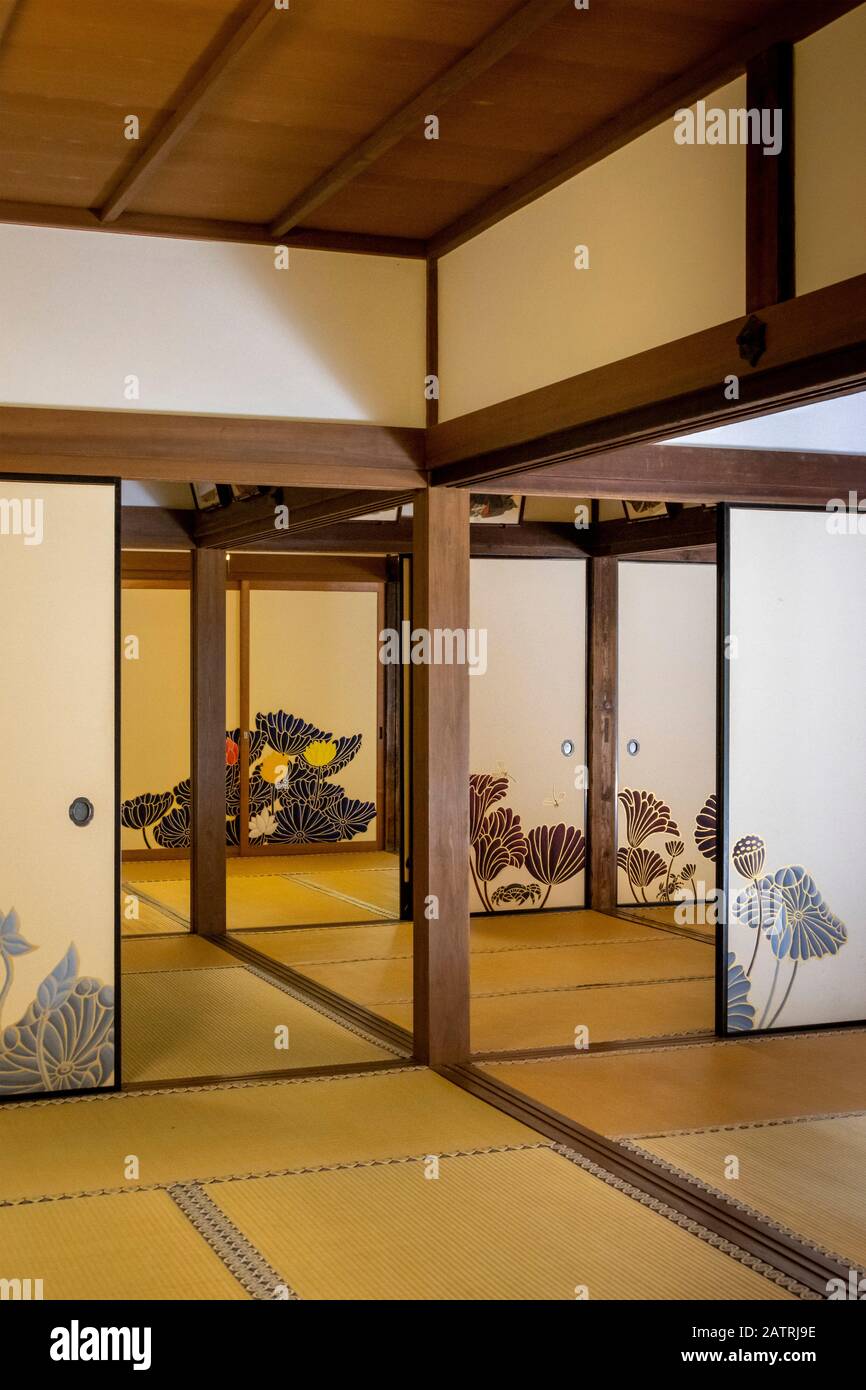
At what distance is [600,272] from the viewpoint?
4156mm

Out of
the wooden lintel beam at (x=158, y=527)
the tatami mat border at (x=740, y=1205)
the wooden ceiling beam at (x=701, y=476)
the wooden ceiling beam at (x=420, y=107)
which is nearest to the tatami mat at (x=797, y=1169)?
the tatami mat border at (x=740, y=1205)

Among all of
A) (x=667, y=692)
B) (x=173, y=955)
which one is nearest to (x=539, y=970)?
(x=173, y=955)

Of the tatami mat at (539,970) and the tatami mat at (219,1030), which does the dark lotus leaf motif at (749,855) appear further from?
the tatami mat at (219,1030)

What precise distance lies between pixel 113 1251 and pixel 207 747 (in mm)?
4405

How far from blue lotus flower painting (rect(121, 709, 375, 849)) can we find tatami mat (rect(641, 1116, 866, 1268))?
21.5 feet

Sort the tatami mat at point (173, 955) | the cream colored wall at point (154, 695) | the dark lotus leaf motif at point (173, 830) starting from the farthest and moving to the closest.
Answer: the dark lotus leaf motif at point (173, 830), the cream colored wall at point (154, 695), the tatami mat at point (173, 955)

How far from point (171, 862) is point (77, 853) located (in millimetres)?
5580

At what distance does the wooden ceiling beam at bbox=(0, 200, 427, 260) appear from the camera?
15.6ft

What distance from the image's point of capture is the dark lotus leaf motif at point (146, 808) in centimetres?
1032

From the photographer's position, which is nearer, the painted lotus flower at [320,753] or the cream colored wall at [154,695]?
the cream colored wall at [154,695]

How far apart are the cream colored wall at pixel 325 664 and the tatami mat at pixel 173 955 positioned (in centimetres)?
321

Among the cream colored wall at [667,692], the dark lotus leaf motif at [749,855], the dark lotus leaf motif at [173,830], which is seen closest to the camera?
the dark lotus leaf motif at [749,855]

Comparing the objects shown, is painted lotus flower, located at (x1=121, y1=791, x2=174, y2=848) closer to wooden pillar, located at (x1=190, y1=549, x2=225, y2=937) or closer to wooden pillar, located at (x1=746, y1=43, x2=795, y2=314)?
wooden pillar, located at (x1=190, y1=549, x2=225, y2=937)

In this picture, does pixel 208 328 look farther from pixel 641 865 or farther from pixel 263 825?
pixel 263 825
